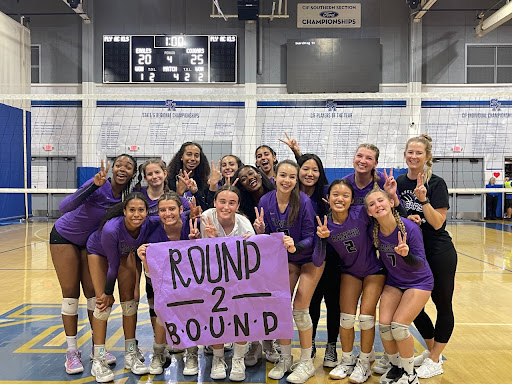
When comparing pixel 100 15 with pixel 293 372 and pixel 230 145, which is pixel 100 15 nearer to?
pixel 230 145

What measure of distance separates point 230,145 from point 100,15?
19.5 ft

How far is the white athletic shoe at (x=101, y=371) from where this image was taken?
10.9 ft

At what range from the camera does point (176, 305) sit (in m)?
3.34

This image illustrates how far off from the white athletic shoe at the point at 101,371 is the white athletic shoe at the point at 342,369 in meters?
1.62

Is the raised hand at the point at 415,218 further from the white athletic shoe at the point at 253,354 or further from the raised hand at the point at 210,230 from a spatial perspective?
the white athletic shoe at the point at 253,354

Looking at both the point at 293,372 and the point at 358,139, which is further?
the point at 358,139

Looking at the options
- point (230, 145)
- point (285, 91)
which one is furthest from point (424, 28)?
point (230, 145)

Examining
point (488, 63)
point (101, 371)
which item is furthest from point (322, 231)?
point (488, 63)

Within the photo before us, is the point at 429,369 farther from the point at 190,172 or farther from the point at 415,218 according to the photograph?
the point at 190,172

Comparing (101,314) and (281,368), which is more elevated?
(101,314)

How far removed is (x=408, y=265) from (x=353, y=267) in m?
0.41

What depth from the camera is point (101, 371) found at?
3375mm

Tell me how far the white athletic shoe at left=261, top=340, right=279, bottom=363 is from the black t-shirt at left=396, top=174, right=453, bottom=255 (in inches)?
58.0

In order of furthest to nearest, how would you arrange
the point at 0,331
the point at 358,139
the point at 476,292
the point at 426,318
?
the point at 358,139
the point at 476,292
the point at 0,331
the point at 426,318
